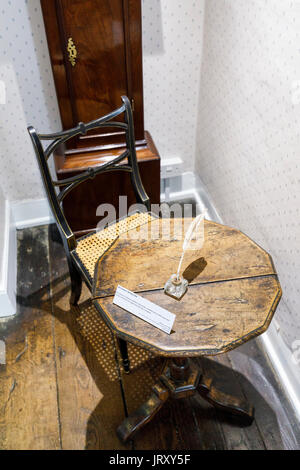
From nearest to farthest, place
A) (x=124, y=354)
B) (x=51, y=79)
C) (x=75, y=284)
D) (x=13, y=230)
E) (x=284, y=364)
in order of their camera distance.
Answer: (x=124, y=354) → (x=284, y=364) → (x=75, y=284) → (x=51, y=79) → (x=13, y=230)

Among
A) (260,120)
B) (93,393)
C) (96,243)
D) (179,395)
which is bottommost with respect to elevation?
(93,393)

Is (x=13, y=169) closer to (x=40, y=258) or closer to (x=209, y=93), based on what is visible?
(x=40, y=258)

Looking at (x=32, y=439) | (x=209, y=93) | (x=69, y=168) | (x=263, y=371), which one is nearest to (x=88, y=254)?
(x=69, y=168)

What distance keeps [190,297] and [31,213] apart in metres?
1.54

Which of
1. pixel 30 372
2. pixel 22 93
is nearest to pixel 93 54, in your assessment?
pixel 22 93

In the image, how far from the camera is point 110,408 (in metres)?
1.76

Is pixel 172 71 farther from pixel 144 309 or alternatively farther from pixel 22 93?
pixel 144 309

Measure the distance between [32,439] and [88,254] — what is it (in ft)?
2.64

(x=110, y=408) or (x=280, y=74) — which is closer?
(x=280, y=74)

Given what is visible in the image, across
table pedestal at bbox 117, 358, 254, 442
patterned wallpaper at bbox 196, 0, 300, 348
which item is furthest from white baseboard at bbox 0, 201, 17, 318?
patterned wallpaper at bbox 196, 0, 300, 348

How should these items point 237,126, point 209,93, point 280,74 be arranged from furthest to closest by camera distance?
point 209,93 → point 237,126 → point 280,74

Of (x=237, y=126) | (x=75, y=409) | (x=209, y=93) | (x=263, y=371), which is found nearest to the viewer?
(x=75, y=409)

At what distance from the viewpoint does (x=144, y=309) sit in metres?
1.32

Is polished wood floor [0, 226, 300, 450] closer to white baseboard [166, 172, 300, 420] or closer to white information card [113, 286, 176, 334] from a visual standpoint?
white baseboard [166, 172, 300, 420]
